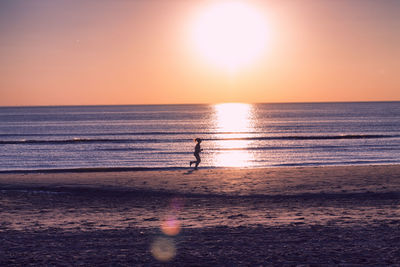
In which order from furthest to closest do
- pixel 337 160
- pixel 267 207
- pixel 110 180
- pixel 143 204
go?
pixel 337 160, pixel 110 180, pixel 143 204, pixel 267 207

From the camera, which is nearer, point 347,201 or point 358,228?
point 358,228

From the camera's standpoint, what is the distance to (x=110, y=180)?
68.2 ft

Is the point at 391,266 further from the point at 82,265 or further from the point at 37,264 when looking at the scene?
the point at 37,264

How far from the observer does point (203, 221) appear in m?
11.8

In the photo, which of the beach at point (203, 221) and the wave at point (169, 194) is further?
the wave at point (169, 194)

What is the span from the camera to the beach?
855 cm

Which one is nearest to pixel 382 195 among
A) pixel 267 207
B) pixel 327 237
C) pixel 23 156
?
pixel 267 207

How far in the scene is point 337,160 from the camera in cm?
3303

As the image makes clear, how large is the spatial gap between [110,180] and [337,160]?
61.3 ft

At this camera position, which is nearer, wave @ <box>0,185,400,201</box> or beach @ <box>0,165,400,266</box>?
beach @ <box>0,165,400,266</box>

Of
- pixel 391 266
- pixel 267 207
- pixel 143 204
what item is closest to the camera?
pixel 391 266

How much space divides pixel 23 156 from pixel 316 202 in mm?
30984

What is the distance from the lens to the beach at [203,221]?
8547 millimetres

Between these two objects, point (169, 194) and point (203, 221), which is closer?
point (203, 221)
